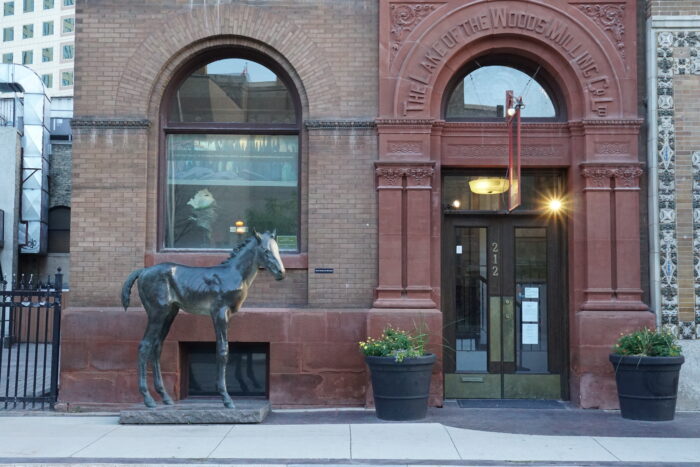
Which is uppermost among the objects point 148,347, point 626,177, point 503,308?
point 626,177

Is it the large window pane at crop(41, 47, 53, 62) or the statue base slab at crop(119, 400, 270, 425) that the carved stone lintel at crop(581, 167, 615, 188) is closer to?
the statue base slab at crop(119, 400, 270, 425)

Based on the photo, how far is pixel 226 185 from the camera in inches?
440

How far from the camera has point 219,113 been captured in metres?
11.2

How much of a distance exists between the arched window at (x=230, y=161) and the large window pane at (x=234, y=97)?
0.02 m

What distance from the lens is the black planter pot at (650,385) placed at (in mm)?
9391

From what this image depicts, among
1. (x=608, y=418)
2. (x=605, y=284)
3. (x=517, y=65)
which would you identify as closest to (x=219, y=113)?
(x=517, y=65)

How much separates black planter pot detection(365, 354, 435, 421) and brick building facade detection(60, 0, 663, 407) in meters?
0.87

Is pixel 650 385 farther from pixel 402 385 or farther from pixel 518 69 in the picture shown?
pixel 518 69

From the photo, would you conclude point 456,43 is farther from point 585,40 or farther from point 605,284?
point 605,284

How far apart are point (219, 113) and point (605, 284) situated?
20.6ft

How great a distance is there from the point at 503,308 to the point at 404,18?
459cm

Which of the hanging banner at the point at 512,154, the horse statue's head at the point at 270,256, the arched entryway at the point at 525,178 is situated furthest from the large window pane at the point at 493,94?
the horse statue's head at the point at 270,256

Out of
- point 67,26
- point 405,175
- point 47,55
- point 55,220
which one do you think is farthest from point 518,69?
point 47,55

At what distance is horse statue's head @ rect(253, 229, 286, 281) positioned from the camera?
30.5ft
